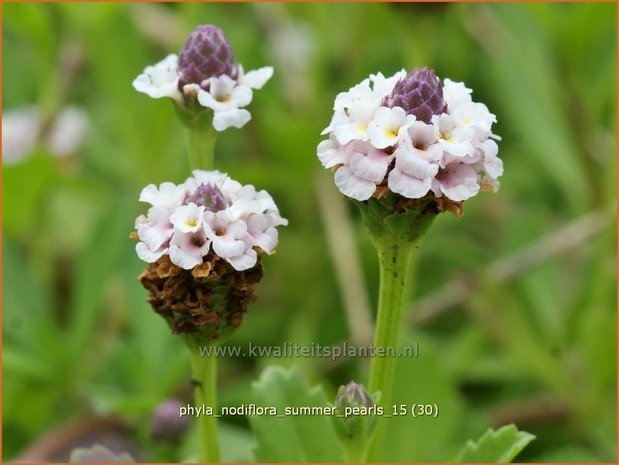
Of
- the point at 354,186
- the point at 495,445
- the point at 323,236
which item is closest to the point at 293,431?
the point at 495,445

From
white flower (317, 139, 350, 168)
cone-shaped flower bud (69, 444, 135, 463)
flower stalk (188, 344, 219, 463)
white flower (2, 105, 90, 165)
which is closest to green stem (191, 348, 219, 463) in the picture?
flower stalk (188, 344, 219, 463)

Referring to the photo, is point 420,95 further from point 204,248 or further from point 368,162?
point 204,248

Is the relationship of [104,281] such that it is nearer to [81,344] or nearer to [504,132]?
[81,344]

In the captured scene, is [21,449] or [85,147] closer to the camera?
[21,449]

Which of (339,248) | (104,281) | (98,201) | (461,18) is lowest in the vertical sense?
(104,281)

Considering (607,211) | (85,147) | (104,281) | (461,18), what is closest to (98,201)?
(85,147)

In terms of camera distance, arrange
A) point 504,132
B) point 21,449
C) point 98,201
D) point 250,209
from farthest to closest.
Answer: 1. point 504,132
2. point 98,201
3. point 21,449
4. point 250,209
